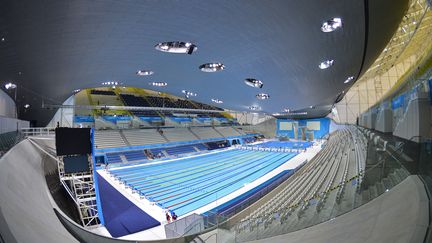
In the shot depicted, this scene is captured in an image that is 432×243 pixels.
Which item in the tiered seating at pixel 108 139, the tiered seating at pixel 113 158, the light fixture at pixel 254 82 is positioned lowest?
the tiered seating at pixel 113 158

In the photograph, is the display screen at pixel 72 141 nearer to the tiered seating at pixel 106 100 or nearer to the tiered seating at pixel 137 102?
the tiered seating at pixel 106 100

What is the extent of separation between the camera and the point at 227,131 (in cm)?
3875

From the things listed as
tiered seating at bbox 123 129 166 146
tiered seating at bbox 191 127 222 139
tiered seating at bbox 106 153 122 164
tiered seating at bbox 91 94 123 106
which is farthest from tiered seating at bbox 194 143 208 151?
tiered seating at bbox 91 94 123 106

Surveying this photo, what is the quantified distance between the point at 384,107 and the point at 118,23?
11.4m

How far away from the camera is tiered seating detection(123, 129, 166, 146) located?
1011 inches

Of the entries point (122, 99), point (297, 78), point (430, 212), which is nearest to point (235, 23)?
point (430, 212)

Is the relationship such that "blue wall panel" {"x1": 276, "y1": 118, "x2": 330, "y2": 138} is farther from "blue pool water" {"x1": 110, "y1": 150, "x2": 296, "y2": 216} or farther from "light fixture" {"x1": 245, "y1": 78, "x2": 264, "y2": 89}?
"light fixture" {"x1": 245, "y1": 78, "x2": 264, "y2": 89}

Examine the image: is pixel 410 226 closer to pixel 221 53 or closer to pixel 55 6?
pixel 55 6

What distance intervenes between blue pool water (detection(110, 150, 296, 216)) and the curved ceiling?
23.9 ft

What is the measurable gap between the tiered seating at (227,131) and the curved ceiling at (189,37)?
2499cm

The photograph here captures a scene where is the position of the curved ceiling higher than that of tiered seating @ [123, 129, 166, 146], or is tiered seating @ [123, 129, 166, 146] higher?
the curved ceiling

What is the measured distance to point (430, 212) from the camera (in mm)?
2205

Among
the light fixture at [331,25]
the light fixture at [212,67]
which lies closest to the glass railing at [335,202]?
the light fixture at [331,25]

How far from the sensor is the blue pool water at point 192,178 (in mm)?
13156
